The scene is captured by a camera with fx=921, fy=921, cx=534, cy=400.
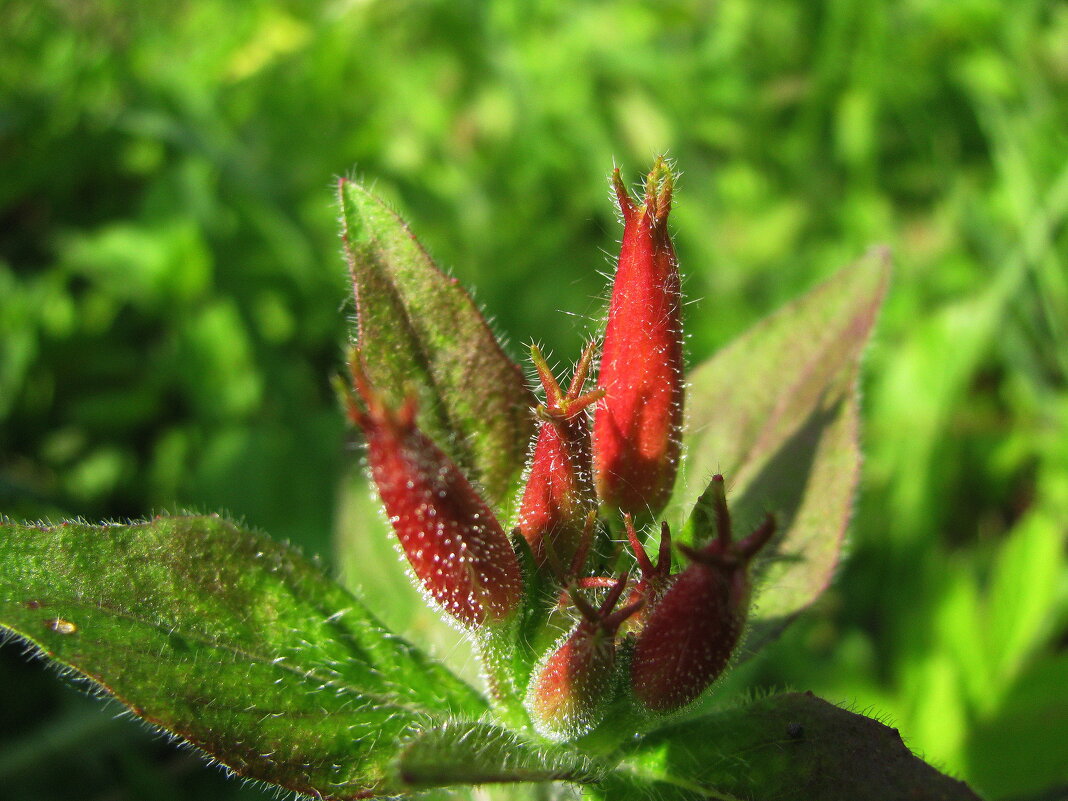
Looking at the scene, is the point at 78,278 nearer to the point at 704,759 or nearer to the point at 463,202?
the point at 463,202

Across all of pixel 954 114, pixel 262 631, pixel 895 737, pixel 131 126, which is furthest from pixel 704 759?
pixel 954 114

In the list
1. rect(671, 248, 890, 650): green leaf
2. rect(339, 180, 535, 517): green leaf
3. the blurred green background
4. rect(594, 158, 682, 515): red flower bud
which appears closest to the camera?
rect(594, 158, 682, 515): red flower bud

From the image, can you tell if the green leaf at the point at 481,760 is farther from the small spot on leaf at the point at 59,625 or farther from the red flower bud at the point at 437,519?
the small spot on leaf at the point at 59,625

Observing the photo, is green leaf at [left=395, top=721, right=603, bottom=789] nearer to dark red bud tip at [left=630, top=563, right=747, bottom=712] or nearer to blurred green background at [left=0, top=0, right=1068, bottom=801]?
dark red bud tip at [left=630, top=563, right=747, bottom=712]

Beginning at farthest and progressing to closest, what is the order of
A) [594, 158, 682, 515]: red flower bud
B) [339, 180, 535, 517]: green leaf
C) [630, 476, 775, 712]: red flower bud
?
[339, 180, 535, 517]: green leaf, [594, 158, 682, 515]: red flower bud, [630, 476, 775, 712]: red flower bud

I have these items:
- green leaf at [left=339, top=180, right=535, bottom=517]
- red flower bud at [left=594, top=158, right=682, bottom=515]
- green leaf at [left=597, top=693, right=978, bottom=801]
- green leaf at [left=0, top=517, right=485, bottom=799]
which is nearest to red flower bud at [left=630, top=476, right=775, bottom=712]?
green leaf at [left=597, top=693, right=978, bottom=801]

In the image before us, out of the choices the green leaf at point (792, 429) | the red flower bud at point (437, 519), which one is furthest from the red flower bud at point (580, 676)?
the green leaf at point (792, 429)

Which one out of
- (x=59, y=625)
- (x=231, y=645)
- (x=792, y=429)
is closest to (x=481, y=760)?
(x=231, y=645)
